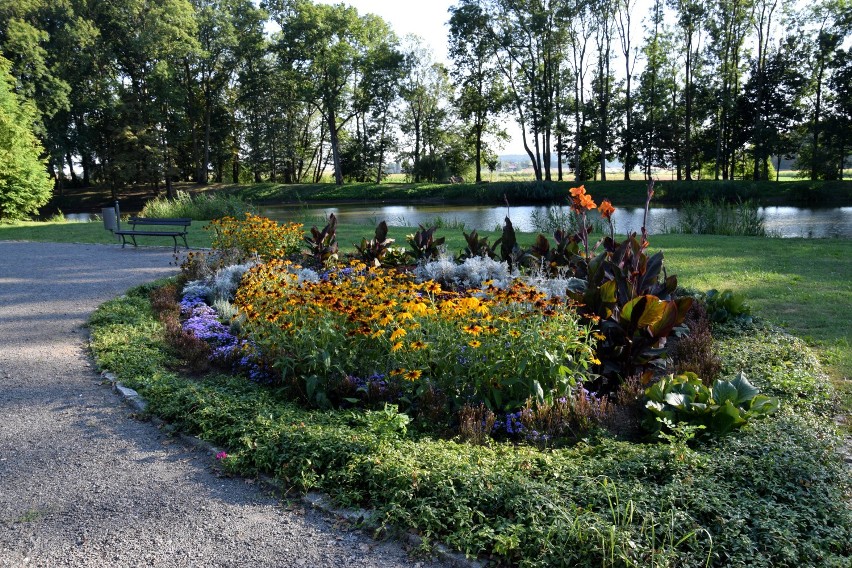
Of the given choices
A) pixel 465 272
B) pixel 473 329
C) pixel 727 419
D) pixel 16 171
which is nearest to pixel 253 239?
pixel 465 272

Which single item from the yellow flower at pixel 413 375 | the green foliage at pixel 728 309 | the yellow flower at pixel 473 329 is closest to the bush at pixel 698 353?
the green foliage at pixel 728 309

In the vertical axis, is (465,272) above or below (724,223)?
below

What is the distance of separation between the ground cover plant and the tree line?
3103cm

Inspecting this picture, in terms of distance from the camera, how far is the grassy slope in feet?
18.1

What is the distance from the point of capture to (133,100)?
1415 inches

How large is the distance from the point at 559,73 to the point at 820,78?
47.8ft

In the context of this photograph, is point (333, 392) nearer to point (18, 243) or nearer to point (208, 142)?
point (18, 243)

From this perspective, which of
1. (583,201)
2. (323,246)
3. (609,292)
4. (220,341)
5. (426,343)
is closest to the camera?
(426,343)

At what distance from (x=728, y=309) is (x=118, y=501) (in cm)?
521

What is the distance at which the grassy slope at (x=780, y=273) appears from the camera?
552cm

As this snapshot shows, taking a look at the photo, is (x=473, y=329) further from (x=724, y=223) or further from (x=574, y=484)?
(x=724, y=223)

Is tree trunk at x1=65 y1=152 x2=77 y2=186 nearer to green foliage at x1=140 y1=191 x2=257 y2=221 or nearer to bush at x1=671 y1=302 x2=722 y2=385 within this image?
green foliage at x1=140 y1=191 x2=257 y2=221

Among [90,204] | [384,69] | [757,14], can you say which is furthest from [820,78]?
[90,204]

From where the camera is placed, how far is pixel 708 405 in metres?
3.43
